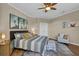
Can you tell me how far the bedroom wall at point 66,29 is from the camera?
231cm

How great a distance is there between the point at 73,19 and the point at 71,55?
2.36 feet

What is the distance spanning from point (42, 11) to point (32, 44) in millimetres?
692

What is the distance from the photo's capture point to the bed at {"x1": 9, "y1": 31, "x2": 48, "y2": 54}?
2.33 metres

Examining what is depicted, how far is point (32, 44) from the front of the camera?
7.66 ft

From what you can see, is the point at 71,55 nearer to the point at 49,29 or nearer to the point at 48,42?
the point at 48,42

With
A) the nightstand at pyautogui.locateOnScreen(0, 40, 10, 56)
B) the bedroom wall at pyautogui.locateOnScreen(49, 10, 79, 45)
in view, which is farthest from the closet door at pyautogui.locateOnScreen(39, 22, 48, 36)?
the nightstand at pyautogui.locateOnScreen(0, 40, 10, 56)

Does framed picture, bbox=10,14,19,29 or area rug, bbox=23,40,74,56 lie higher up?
framed picture, bbox=10,14,19,29

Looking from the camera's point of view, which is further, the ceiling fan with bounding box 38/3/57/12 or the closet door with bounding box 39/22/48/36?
the closet door with bounding box 39/22/48/36

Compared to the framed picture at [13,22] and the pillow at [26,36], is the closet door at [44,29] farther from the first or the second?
the framed picture at [13,22]

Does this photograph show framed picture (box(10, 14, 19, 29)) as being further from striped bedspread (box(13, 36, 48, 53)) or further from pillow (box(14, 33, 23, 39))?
striped bedspread (box(13, 36, 48, 53))

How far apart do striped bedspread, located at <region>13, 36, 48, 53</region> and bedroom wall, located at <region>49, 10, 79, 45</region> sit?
24 cm

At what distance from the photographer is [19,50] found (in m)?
2.35

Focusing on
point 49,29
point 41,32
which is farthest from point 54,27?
point 41,32

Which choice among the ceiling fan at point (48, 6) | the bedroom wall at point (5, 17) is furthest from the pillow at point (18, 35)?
the ceiling fan at point (48, 6)
